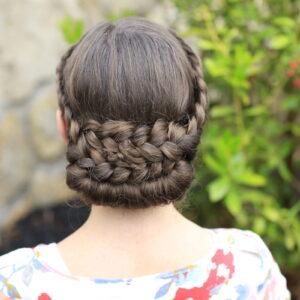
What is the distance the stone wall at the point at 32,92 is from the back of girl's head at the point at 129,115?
1492 millimetres

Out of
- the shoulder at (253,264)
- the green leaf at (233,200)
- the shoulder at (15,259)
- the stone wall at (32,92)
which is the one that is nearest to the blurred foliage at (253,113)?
the green leaf at (233,200)

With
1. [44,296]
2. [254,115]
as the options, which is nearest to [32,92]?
[254,115]

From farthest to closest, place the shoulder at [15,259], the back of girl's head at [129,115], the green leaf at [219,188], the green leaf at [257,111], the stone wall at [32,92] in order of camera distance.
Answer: the stone wall at [32,92]
the green leaf at [257,111]
the green leaf at [219,188]
the shoulder at [15,259]
the back of girl's head at [129,115]

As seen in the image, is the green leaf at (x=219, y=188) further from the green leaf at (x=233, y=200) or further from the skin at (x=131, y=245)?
the skin at (x=131, y=245)

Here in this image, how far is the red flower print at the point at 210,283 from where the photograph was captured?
3.46ft

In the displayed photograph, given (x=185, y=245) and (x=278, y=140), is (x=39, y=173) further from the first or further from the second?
(x=185, y=245)

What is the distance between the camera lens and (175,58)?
105cm

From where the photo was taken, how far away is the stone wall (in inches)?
98.0

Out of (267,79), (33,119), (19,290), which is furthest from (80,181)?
(33,119)

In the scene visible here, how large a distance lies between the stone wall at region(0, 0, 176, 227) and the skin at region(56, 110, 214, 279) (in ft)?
5.04

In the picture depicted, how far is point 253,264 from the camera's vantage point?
1.17 meters

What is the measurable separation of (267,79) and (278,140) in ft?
0.84

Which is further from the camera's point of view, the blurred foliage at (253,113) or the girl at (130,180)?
the blurred foliage at (253,113)

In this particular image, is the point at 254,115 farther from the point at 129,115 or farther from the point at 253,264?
the point at 129,115
